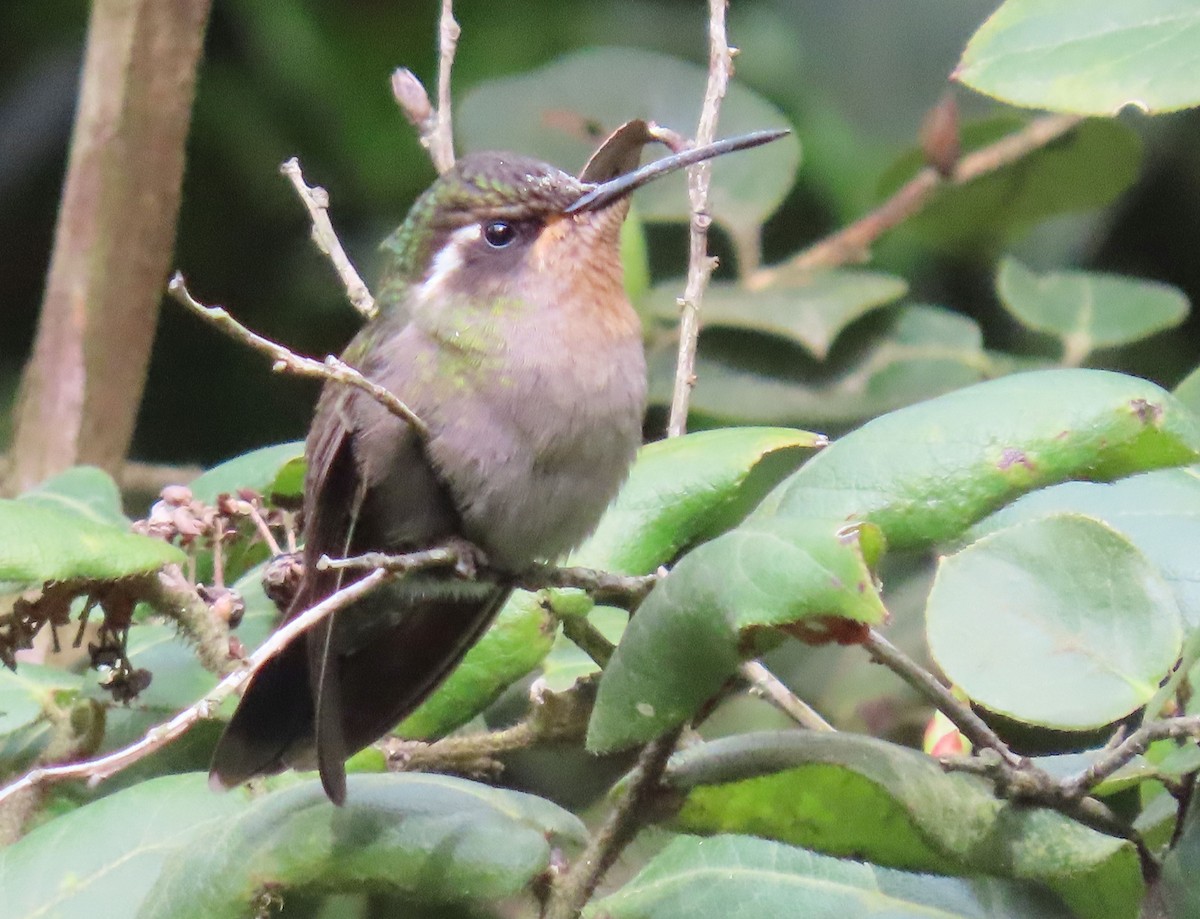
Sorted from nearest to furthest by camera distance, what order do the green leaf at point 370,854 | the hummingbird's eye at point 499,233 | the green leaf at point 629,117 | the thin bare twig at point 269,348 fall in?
the thin bare twig at point 269,348 → the green leaf at point 370,854 → the hummingbird's eye at point 499,233 → the green leaf at point 629,117

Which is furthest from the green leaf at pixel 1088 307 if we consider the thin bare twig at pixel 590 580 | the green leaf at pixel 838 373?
the thin bare twig at pixel 590 580

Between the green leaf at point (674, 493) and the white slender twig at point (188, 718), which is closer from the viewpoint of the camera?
the white slender twig at point (188, 718)

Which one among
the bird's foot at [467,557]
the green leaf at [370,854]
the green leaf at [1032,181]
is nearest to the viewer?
the green leaf at [370,854]

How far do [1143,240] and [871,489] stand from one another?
246cm

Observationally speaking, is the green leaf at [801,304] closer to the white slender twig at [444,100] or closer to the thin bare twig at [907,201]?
the thin bare twig at [907,201]

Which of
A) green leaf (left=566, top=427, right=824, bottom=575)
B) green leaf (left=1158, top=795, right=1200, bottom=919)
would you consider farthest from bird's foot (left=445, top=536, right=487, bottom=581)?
green leaf (left=1158, top=795, right=1200, bottom=919)

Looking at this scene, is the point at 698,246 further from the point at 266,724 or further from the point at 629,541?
the point at 266,724

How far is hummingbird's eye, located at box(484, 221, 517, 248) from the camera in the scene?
1.83 m

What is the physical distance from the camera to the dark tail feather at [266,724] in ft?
5.04

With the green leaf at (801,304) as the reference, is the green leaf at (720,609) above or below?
above

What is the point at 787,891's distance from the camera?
1328 mm

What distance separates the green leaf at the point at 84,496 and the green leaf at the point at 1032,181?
1.79 m

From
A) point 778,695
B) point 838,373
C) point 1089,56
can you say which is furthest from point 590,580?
point 838,373

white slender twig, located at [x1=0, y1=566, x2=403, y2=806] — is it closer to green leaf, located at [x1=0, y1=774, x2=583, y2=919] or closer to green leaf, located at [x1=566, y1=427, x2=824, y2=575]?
green leaf, located at [x1=0, y1=774, x2=583, y2=919]
